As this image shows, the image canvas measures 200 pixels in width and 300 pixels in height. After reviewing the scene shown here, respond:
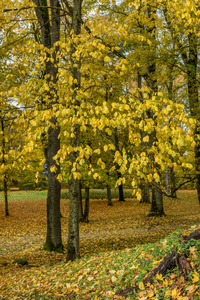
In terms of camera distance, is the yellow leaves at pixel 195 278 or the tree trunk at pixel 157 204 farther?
the tree trunk at pixel 157 204

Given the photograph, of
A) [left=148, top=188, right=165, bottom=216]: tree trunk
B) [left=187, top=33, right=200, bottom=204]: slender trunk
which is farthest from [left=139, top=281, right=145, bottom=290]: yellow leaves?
[left=148, top=188, right=165, bottom=216]: tree trunk

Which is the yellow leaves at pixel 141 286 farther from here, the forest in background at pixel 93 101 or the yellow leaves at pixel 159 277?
the forest in background at pixel 93 101

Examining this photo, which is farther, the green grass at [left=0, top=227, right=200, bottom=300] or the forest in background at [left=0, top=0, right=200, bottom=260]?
the forest in background at [left=0, top=0, right=200, bottom=260]

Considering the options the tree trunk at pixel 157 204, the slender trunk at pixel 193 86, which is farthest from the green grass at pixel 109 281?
the tree trunk at pixel 157 204

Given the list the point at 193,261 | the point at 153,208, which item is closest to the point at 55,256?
the point at 193,261

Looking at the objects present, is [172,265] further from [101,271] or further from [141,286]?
[101,271]

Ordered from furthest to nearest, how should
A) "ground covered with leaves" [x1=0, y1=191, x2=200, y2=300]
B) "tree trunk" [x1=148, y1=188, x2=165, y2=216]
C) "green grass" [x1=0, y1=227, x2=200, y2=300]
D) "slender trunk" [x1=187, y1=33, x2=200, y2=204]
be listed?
"tree trunk" [x1=148, y1=188, x2=165, y2=216]
"slender trunk" [x1=187, y1=33, x2=200, y2=204]
"ground covered with leaves" [x1=0, y1=191, x2=200, y2=300]
"green grass" [x1=0, y1=227, x2=200, y2=300]

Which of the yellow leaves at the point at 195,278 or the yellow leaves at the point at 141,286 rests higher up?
the yellow leaves at the point at 195,278

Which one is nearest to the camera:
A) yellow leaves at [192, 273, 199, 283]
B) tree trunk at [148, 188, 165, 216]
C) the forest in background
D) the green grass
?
yellow leaves at [192, 273, 199, 283]

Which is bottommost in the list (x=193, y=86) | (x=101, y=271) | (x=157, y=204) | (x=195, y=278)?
(x=157, y=204)

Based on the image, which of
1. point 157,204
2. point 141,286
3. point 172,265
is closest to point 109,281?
point 141,286

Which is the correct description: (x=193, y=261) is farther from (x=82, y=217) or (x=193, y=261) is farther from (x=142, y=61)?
(x=82, y=217)

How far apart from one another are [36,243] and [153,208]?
7.05 metres

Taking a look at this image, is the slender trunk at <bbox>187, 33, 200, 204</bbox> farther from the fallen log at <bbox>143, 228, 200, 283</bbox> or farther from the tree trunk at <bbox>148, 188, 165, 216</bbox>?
the fallen log at <bbox>143, 228, 200, 283</bbox>
